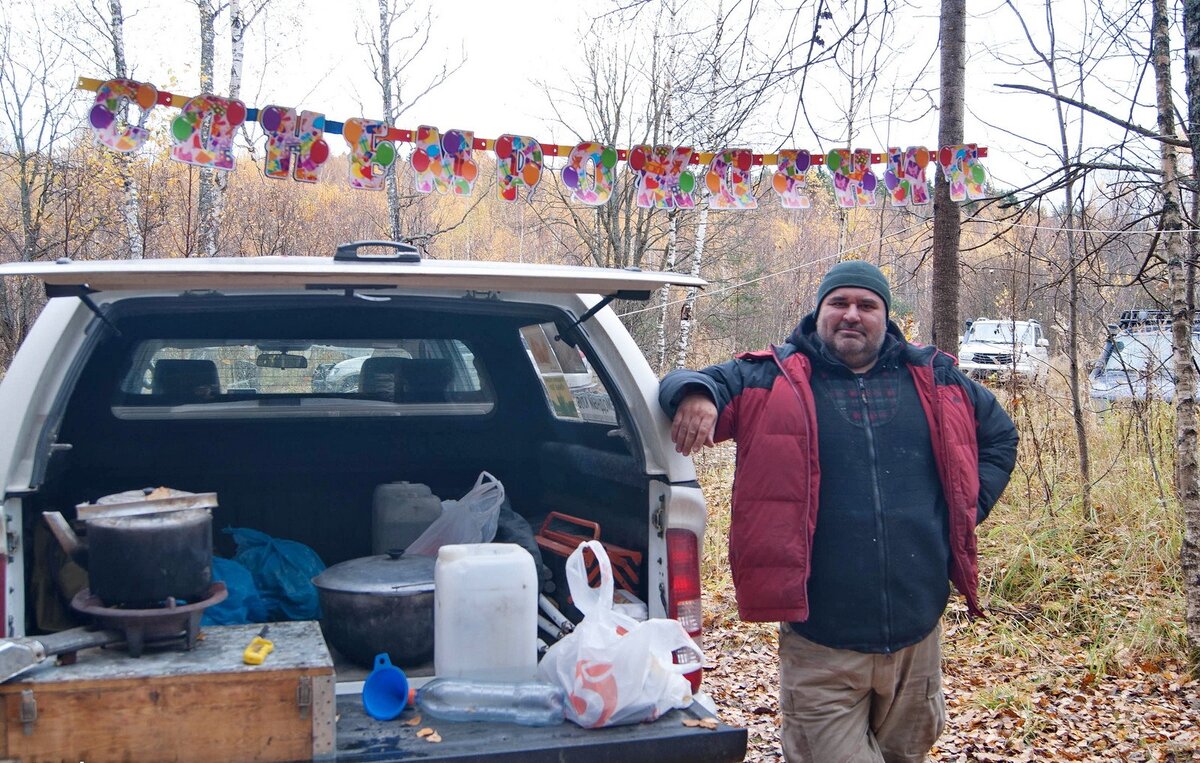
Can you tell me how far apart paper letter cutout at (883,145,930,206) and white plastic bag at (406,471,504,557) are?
398cm

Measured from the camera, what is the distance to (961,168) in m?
5.81

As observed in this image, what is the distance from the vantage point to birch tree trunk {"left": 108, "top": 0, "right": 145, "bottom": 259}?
48.2 ft

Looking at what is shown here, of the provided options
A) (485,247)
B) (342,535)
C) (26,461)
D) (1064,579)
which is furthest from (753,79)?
(485,247)

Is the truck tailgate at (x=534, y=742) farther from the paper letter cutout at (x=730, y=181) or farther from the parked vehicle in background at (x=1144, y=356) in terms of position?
the parked vehicle in background at (x=1144, y=356)

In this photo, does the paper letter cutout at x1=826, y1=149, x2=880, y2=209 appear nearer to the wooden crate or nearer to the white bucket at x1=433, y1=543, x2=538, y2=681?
the white bucket at x1=433, y1=543, x2=538, y2=681

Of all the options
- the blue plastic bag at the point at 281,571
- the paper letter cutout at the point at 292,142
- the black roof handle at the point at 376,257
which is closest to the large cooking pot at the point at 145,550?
the black roof handle at the point at 376,257

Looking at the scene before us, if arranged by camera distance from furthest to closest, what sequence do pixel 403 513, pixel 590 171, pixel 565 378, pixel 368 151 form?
pixel 590 171, pixel 368 151, pixel 565 378, pixel 403 513

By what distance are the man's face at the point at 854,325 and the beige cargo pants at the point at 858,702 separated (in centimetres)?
85

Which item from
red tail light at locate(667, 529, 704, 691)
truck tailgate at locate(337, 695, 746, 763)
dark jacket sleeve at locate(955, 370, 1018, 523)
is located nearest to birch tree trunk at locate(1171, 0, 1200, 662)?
dark jacket sleeve at locate(955, 370, 1018, 523)

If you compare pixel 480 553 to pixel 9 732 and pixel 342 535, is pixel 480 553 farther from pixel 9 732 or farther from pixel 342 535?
pixel 342 535

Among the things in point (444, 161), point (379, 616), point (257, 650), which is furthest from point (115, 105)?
point (257, 650)

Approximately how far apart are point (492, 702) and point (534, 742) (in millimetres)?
252

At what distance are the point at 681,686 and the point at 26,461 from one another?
5.76 feet

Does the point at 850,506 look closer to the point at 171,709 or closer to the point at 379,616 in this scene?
the point at 379,616
